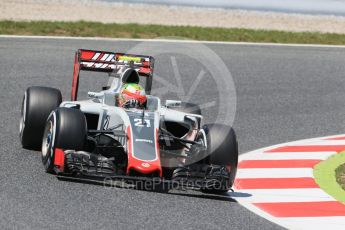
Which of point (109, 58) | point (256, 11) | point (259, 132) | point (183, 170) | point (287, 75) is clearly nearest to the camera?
point (183, 170)

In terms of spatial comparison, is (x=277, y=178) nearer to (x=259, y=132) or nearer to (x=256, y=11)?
(x=259, y=132)

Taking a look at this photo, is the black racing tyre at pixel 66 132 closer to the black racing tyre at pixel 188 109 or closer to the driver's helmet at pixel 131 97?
the driver's helmet at pixel 131 97

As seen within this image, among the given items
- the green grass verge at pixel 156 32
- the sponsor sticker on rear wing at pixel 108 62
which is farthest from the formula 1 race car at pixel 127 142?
the green grass verge at pixel 156 32

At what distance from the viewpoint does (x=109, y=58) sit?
1161 centimetres

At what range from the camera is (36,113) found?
10469 millimetres

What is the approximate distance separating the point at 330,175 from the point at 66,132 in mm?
3065

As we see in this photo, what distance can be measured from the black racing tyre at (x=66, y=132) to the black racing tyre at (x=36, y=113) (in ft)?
3.10

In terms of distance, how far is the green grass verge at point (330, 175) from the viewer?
9.83 meters

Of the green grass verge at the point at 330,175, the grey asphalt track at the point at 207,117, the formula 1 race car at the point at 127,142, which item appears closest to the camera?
Result: the grey asphalt track at the point at 207,117

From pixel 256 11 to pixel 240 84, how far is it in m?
6.16

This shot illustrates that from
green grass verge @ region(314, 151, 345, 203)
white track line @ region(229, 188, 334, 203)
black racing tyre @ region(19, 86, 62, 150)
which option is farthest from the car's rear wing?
white track line @ region(229, 188, 334, 203)

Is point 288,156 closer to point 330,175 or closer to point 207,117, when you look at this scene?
point 330,175

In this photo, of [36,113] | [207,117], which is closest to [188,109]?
[36,113]

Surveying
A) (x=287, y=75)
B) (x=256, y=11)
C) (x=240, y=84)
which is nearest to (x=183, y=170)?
(x=240, y=84)
